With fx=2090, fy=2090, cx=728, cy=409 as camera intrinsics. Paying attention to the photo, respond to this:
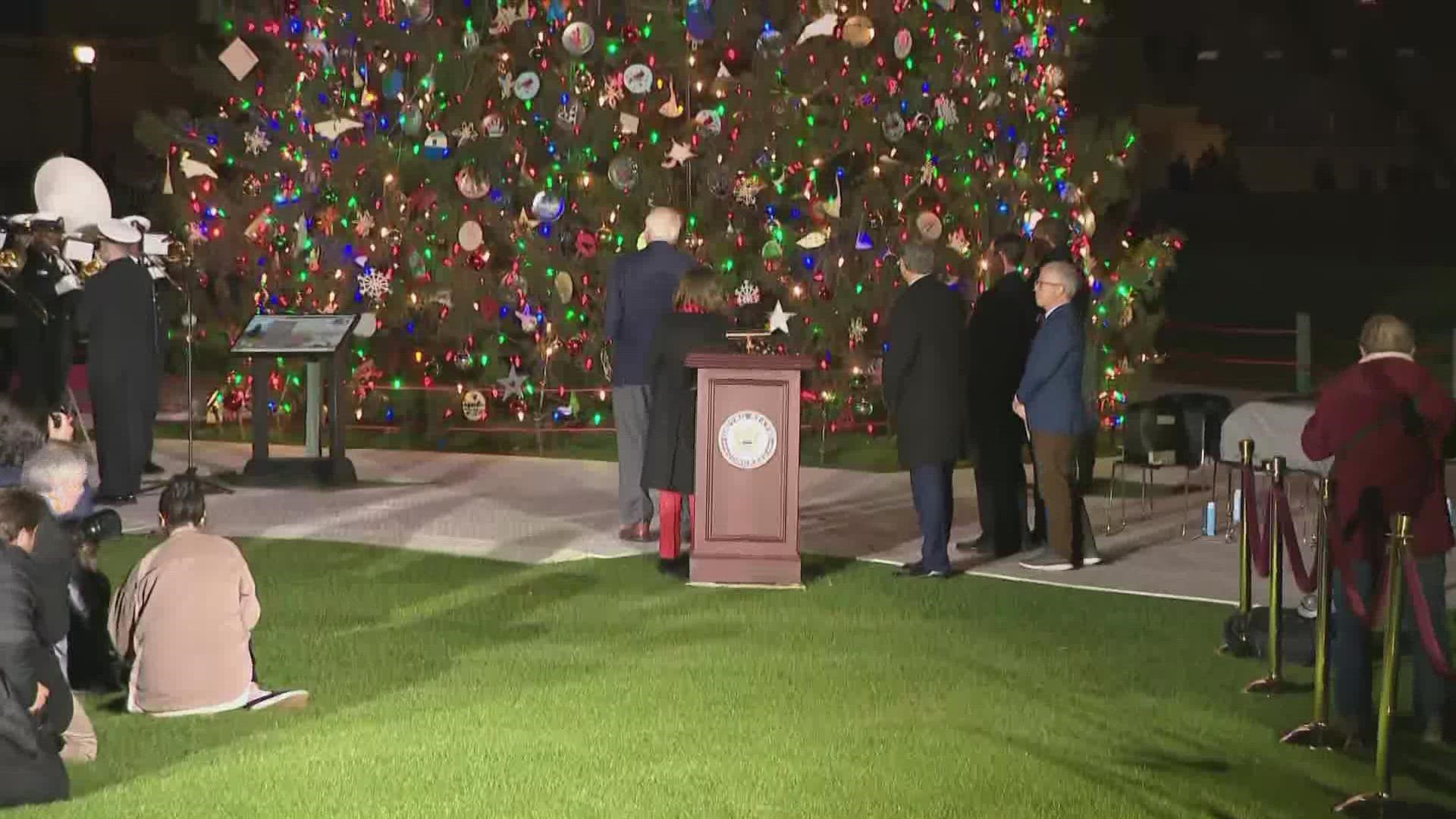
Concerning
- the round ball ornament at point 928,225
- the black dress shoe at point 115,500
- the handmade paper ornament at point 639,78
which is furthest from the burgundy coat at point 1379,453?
the handmade paper ornament at point 639,78

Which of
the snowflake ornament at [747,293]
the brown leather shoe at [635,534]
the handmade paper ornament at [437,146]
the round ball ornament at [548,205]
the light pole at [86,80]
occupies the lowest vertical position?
the brown leather shoe at [635,534]

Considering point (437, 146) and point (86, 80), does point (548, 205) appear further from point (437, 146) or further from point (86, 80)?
point (86, 80)

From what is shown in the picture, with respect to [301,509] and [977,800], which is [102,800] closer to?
[977,800]

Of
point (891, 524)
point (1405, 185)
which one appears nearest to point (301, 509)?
point (891, 524)

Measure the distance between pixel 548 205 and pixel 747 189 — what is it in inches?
72.4

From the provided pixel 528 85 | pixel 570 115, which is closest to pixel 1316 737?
pixel 570 115

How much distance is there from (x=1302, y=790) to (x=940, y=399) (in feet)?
15.7

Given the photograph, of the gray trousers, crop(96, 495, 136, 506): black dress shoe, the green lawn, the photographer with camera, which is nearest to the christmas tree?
crop(96, 495, 136, 506): black dress shoe

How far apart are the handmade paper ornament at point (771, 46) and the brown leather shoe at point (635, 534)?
22.7 feet

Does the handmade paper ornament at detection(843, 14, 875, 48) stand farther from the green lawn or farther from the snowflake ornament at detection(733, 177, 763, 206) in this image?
the green lawn

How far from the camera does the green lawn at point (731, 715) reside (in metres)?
7.23

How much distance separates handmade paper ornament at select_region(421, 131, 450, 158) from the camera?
63.7ft

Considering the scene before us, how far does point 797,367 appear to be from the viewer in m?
11.6

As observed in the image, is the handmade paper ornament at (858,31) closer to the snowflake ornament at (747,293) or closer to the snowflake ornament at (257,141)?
the snowflake ornament at (747,293)
